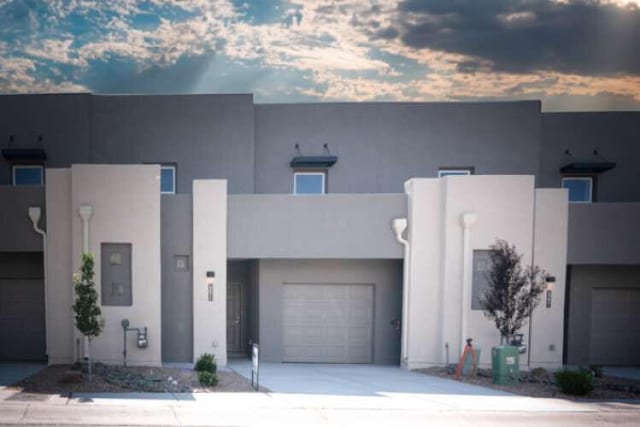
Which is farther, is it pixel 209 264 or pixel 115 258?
pixel 209 264

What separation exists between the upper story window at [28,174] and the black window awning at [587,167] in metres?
18.3

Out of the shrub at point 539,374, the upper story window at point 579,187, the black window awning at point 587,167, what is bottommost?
the shrub at point 539,374

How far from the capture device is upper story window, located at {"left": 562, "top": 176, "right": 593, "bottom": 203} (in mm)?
17750

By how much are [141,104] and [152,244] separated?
6.36 meters

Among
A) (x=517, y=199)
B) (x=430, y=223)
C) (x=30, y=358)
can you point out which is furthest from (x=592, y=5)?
(x=30, y=358)

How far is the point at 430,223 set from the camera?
1327 centimetres

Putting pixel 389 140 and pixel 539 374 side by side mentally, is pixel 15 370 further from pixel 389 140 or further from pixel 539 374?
pixel 539 374

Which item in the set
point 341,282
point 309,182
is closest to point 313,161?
point 309,182

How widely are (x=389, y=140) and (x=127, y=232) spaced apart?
926cm

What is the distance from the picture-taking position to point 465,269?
42.4 feet

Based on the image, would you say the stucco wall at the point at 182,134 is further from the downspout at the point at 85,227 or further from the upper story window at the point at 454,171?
the upper story window at the point at 454,171

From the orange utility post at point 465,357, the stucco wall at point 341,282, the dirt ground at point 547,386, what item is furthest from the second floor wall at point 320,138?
the dirt ground at point 547,386

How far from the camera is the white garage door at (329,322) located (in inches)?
568

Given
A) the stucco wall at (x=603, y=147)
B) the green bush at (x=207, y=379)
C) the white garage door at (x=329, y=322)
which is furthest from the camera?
the stucco wall at (x=603, y=147)
